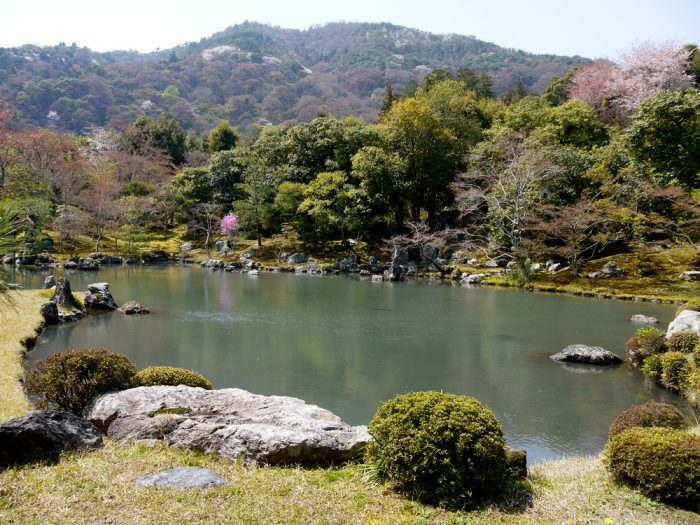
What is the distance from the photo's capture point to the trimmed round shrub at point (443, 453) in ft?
15.9

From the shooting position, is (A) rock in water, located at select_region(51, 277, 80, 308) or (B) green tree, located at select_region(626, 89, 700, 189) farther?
(B) green tree, located at select_region(626, 89, 700, 189)

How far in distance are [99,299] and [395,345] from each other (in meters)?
12.9

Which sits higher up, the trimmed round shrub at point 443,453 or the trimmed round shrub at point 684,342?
the trimmed round shrub at point 443,453

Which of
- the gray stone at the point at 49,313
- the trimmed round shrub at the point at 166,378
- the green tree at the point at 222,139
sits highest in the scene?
the green tree at the point at 222,139

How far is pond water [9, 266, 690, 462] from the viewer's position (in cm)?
1030

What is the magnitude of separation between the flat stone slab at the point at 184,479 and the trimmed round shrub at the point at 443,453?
1.77m

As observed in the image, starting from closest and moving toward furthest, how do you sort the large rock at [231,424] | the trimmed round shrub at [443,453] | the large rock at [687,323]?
the trimmed round shrub at [443,453] < the large rock at [231,424] < the large rock at [687,323]

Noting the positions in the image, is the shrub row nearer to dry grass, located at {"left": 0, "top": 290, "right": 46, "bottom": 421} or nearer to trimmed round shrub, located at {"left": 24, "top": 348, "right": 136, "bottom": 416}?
trimmed round shrub, located at {"left": 24, "top": 348, "right": 136, "bottom": 416}

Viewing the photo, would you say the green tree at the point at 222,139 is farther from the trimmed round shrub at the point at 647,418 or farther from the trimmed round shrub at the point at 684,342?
the trimmed round shrub at the point at 647,418

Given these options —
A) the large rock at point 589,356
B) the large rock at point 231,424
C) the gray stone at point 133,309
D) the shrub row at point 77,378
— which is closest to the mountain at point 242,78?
the gray stone at point 133,309

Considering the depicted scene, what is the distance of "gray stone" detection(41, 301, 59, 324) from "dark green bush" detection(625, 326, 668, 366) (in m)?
18.7

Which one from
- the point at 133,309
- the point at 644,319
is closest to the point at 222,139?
the point at 133,309

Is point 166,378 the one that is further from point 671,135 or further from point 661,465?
point 671,135

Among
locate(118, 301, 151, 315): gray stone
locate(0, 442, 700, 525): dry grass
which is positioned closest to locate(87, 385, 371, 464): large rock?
locate(0, 442, 700, 525): dry grass
